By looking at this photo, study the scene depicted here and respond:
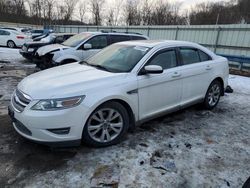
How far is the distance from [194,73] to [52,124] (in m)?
2.97

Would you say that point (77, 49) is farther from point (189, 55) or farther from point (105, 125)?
point (105, 125)

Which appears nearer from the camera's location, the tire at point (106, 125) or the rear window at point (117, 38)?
the tire at point (106, 125)

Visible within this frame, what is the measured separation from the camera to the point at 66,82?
356cm

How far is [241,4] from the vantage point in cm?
4031

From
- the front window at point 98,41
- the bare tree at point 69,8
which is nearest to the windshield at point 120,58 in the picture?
the front window at point 98,41

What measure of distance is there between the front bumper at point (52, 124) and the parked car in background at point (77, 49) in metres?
5.07

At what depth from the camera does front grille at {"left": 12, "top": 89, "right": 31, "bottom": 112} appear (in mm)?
3367

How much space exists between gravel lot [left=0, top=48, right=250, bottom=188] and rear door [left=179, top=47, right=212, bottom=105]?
61 cm

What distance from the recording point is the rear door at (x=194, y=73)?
477cm

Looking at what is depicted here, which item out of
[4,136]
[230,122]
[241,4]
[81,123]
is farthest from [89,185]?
[241,4]

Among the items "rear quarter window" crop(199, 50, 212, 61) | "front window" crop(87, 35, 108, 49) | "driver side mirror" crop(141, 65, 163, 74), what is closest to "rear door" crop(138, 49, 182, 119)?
"driver side mirror" crop(141, 65, 163, 74)

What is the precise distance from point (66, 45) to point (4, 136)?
215 inches

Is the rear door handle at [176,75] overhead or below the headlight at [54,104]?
overhead

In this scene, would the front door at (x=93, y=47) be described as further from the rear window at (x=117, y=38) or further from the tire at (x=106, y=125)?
the tire at (x=106, y=125)
